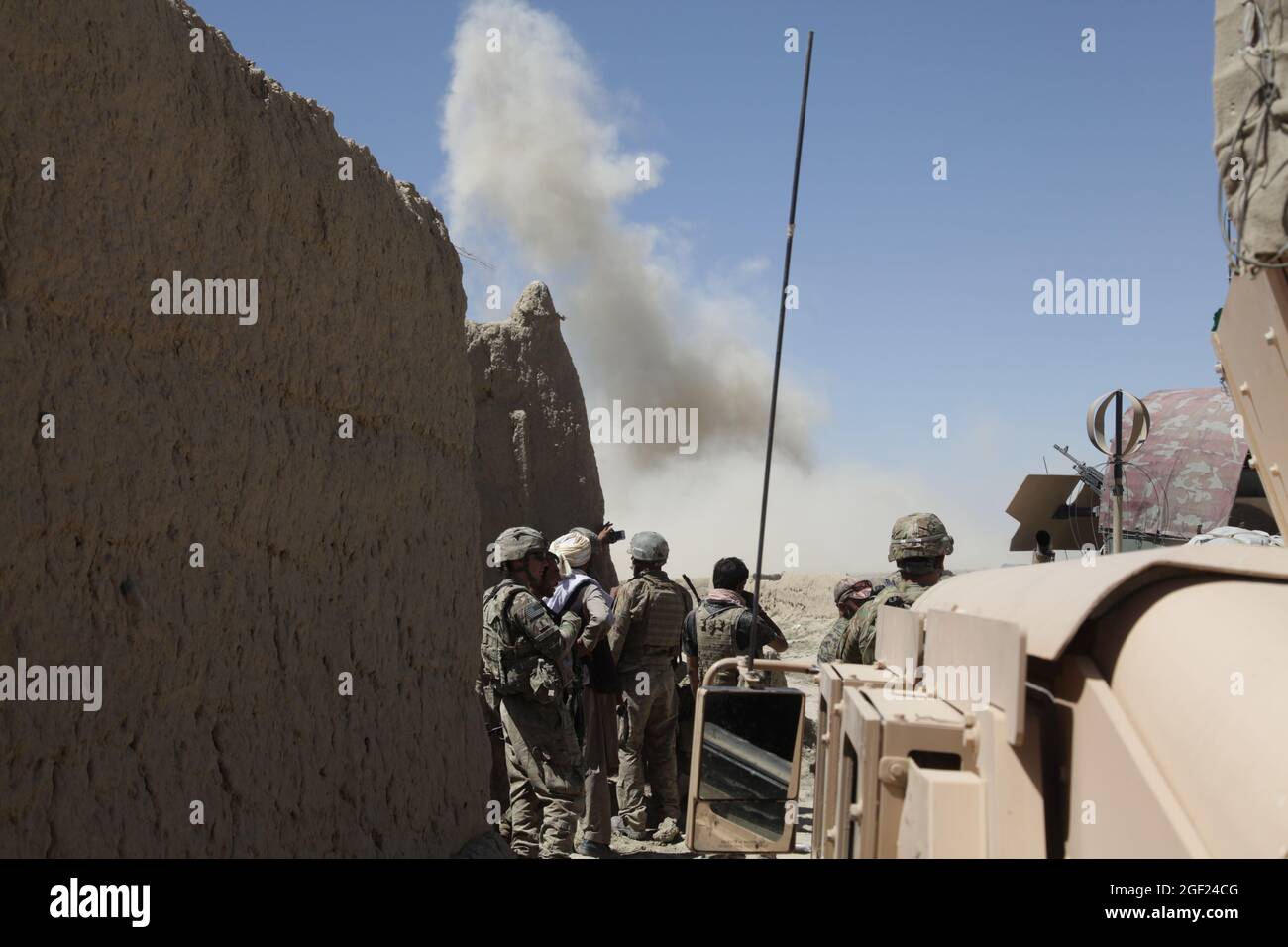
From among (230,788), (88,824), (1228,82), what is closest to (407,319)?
(230,788)

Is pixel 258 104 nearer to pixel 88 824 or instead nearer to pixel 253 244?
pixel 253 244

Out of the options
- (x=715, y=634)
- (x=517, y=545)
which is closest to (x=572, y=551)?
(x=715, y=634)

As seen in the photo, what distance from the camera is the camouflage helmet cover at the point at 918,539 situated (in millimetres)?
5820

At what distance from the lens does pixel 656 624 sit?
294 inches

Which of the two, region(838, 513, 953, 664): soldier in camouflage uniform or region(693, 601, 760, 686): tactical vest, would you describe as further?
region(693, 601, 760, 686): tactical vest

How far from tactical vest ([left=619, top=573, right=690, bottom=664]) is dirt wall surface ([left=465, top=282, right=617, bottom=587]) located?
296cm

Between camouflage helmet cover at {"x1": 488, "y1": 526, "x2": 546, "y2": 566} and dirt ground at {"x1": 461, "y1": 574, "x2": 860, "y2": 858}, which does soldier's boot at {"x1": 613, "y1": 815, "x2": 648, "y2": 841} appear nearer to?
dirt ground at {"x1": 461, "y1": 574, "x2": 860, "y2": 858}

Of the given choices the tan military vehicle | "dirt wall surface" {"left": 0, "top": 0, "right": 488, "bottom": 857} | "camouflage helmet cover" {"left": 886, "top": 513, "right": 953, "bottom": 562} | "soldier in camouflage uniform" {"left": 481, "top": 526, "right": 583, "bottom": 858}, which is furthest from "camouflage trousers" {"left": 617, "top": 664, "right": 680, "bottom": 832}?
the tan military vehicle

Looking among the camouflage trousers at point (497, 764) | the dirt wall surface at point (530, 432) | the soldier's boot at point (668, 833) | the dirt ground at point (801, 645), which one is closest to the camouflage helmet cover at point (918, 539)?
the dirt ground at point (801, 645)

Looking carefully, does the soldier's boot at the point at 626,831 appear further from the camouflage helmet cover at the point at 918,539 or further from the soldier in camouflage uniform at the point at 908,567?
the camouflage helmet cover at the point at 918,539

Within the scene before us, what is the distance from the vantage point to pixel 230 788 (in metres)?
3.38

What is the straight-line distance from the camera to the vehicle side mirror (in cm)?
292

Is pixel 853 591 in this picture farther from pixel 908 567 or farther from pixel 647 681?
pixel 647 681

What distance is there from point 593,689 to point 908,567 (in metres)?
2.32
